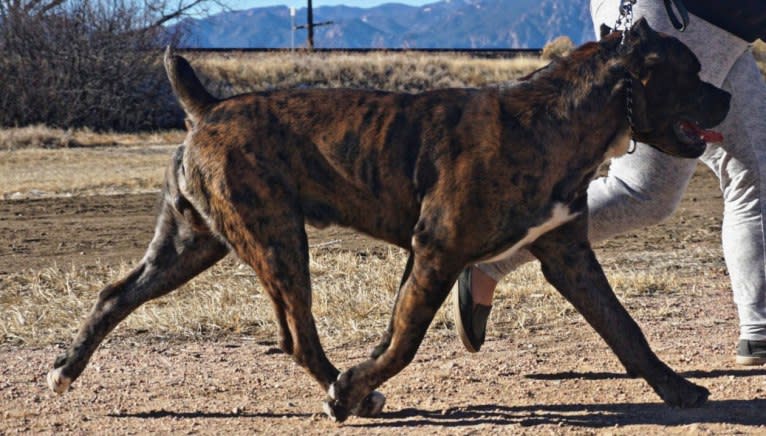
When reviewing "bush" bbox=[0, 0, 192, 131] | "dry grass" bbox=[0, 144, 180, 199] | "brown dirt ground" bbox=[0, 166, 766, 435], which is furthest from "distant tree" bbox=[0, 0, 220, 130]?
"brown dirt ground" bbox=[0, 166, 766, 435]

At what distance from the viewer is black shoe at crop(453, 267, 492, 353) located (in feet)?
19.1

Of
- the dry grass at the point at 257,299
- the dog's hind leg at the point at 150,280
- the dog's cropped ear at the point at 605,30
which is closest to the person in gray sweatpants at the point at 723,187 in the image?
the dog's cropped ear at the point at 605,30

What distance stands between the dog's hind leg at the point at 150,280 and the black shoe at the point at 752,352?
2474 millimetres

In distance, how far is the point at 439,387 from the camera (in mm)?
5488

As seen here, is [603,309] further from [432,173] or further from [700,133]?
[432,173]

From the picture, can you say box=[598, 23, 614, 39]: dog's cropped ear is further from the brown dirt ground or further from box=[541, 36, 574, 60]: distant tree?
box=[541, 36, 574, 60]: distant tree

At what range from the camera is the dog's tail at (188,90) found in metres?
5.04

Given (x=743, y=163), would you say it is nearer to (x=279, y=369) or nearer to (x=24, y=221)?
(x=279, y=369)

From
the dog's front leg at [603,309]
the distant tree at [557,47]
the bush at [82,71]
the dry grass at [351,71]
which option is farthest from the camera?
the distant tree at [557,47]

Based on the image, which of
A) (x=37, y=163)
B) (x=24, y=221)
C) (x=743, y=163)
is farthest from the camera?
(x=37, y=163)

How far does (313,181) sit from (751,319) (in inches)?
89.8

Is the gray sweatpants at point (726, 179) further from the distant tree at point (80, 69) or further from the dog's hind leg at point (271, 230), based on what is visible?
the distant tree at point (80, 69)

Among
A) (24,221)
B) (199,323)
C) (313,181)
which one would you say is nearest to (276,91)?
(313,181)

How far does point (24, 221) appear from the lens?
40.3ft
